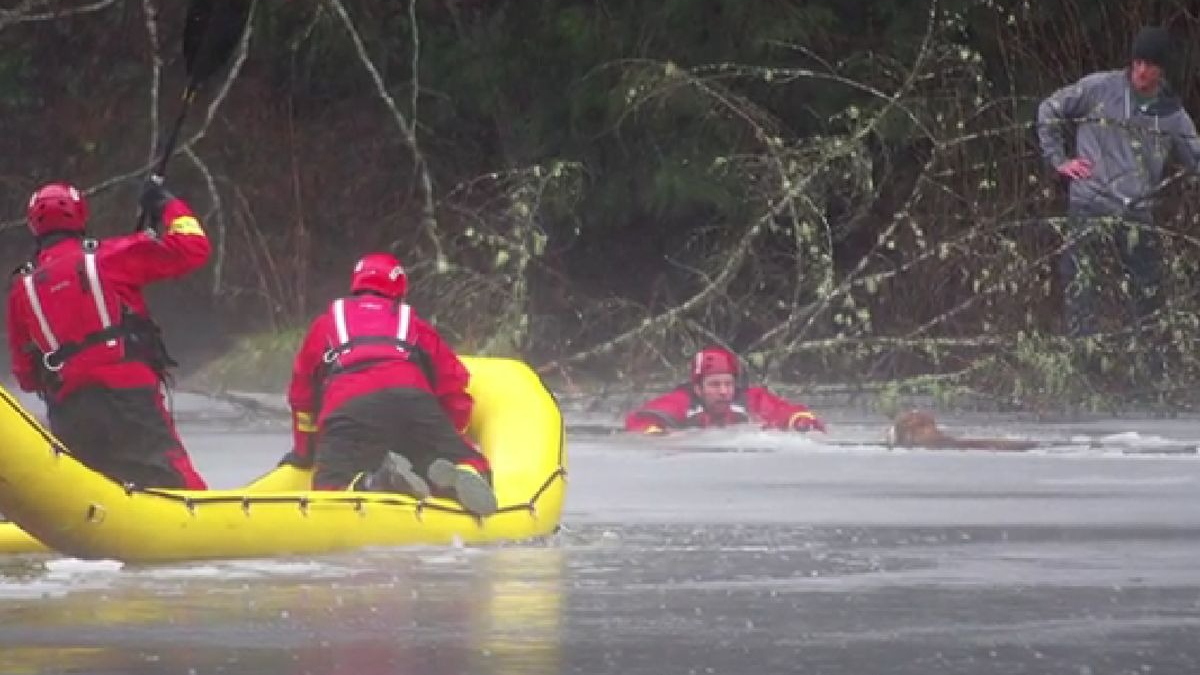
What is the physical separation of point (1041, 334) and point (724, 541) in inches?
307

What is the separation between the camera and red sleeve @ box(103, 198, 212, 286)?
13422 millimetres

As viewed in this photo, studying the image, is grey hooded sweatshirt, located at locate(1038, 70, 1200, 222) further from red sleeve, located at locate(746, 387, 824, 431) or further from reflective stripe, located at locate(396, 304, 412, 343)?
reflective stripe, located at locate(396, 304, 412, 343)

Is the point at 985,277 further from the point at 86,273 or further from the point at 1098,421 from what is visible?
the point at 86,273

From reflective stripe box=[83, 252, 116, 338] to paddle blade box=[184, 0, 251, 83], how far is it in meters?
2.44

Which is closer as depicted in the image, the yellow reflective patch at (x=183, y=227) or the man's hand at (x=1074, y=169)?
the yellow reflective patch at (x=183, y=227)

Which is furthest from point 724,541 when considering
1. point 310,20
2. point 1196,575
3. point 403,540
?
point 310,20

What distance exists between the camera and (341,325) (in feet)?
44.8

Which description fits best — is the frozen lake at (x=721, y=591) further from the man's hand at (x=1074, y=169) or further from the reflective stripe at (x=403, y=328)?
the man's hand at (x=1074, y=169)

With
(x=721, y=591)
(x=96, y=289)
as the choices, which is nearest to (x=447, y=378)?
(x=96, y=289)

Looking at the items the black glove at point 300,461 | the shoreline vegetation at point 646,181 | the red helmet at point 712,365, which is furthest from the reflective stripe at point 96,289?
the shoreline vegetation at point 646,181

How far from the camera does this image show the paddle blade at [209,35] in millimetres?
15797

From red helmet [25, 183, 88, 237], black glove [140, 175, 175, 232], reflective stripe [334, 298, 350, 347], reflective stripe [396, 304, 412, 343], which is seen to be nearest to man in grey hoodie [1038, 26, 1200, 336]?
reflective stripe [396, 304, 412, 343]

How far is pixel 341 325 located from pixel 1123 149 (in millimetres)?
8554

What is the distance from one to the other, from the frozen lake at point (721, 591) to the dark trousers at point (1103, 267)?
3.99 m
